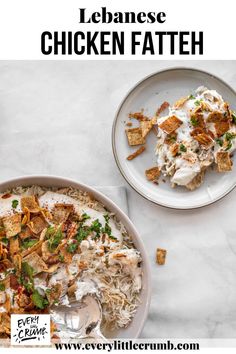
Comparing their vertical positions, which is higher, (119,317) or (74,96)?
(74,96)

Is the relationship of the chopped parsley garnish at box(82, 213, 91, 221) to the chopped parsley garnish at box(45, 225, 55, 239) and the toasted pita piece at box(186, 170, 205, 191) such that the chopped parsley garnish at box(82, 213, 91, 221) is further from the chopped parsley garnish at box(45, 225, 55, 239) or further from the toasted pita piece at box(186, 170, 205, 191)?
the toasted pita piece at box(186, 170, 205, 191)

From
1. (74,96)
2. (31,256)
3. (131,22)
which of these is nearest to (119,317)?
(31,256)

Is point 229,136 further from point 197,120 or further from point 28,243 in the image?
point 28,243

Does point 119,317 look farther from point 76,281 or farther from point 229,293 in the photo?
point 229,293

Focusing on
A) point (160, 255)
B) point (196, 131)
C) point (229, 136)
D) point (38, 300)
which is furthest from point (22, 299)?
point (229, 136)

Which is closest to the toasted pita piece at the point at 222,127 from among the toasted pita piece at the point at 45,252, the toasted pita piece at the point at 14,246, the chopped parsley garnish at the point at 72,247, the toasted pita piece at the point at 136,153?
the toasted pita piece at the point at 136,153

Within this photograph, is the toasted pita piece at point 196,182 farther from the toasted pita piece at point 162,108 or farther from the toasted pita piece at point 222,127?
the toasted pita piece at point 162,108
